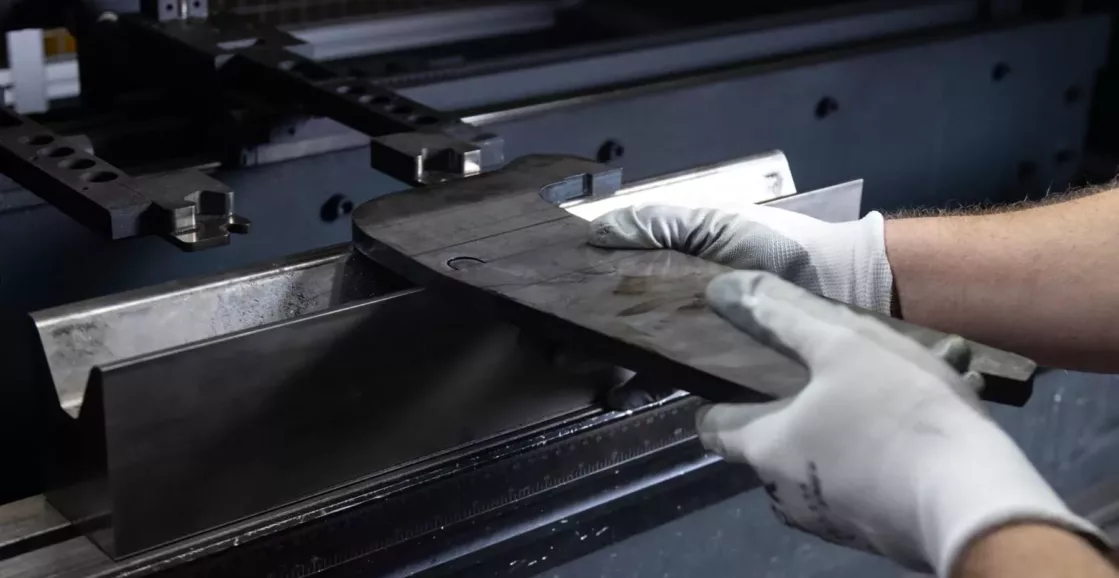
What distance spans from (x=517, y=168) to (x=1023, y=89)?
1090 mm

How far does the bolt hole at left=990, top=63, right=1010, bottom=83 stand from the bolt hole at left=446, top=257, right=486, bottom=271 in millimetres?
1182

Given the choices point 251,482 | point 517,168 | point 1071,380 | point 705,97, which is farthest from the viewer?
point 705,97

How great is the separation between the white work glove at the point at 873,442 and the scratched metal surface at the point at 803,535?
0.34 meters

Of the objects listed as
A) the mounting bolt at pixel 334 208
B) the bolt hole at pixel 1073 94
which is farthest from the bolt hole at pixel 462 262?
the bolt hole at pixel 1073 94

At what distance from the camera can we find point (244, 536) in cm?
82

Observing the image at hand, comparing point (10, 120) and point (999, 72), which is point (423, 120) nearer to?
point (10, 120)

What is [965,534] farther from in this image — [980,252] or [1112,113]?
[1112,113]

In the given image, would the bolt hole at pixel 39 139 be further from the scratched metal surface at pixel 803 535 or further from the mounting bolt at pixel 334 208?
the scratched metal surface at pixel 803 535

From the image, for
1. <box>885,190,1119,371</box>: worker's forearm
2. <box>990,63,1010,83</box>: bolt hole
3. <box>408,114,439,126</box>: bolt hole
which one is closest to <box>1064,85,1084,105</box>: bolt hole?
<box>990,63,1010,83</box>: bolt hole

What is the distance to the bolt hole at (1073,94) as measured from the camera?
189cm

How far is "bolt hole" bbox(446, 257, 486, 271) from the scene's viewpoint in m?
0.83

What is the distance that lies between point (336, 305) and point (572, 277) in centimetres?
19

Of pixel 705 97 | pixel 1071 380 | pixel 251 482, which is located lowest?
pixel 1071 380

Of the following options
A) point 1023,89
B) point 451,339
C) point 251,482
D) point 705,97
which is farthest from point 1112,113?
point 251,482
